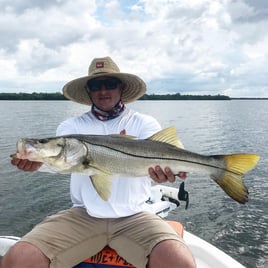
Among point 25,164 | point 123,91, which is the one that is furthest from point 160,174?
point 123,91

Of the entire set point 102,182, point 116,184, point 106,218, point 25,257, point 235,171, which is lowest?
point 25,257

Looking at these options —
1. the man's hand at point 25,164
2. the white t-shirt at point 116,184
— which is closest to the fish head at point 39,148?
the man's hand at point 25,164

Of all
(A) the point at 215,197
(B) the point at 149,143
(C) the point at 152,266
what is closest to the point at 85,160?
(B) the point at 149,143

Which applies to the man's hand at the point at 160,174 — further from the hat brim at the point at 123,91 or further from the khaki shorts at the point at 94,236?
the hat brim at the point at 123,91

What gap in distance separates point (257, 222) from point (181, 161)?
21.7ft

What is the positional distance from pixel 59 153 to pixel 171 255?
4.47 ft

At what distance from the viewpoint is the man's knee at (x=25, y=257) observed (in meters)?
3.35

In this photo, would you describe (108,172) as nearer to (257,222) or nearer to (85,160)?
(85,160)

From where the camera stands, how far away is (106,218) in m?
3.93

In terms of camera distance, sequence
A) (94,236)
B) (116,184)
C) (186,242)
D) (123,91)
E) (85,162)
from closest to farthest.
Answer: (85,162) → (94,236) → (116,184) → (186,242) → (123,91)

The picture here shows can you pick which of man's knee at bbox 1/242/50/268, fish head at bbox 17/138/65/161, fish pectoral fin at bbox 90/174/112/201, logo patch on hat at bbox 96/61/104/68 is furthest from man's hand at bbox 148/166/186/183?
logo patch on hat at bbox 96/61/104/68

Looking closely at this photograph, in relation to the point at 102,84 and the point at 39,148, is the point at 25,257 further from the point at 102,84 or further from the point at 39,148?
the point at 102,84

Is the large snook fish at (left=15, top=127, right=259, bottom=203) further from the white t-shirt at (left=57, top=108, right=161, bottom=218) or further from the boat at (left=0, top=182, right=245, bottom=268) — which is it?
the boat at (left=0, top=182, right=245, bottom=268)

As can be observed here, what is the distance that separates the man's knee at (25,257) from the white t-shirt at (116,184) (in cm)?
72
